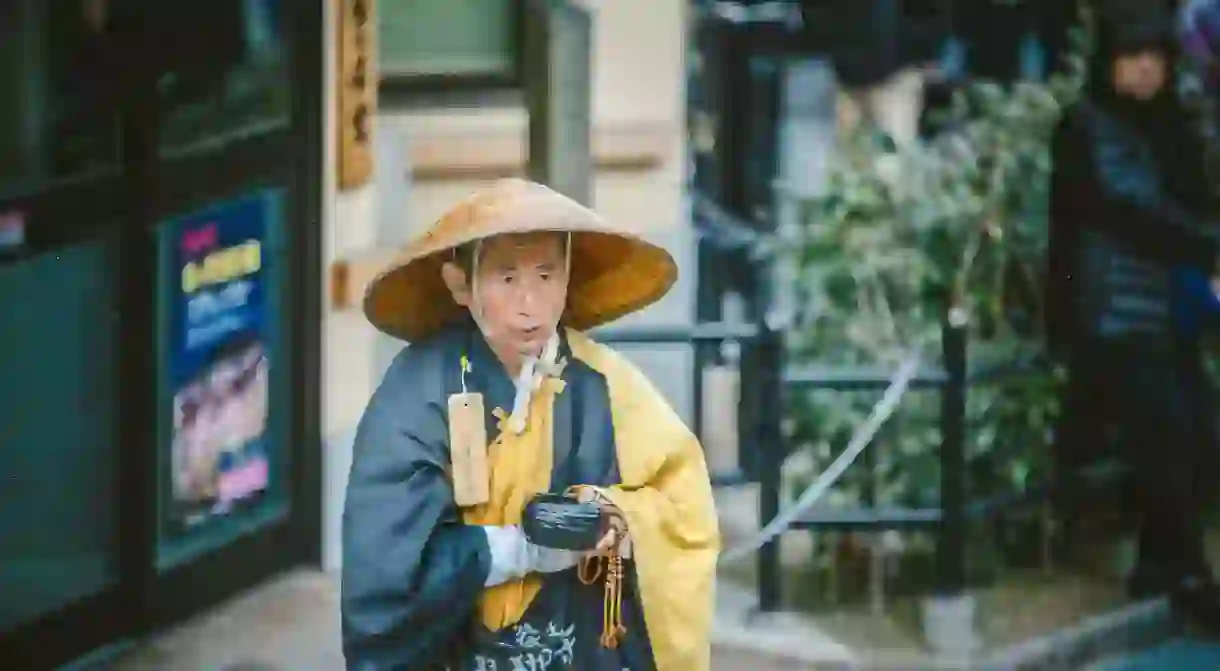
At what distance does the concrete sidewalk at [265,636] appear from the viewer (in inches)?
81.0

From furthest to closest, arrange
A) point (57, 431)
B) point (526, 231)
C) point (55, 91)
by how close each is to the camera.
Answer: point (57, 431)
point (55, 91)
point (526, 231)

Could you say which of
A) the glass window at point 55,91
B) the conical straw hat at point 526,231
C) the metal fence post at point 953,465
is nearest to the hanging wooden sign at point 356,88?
the glass window at point 55,91

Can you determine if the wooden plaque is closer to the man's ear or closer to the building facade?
the man's ear

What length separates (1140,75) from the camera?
87.3 inches

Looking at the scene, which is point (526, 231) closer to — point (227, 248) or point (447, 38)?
point (447, 38)

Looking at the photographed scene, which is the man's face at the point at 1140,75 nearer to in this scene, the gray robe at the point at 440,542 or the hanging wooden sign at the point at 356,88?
the hanging wooden sign at the point at 356,88

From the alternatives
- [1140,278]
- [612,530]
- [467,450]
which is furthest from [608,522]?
[1140,278]

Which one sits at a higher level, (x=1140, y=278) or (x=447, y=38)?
(x=447, y=38)

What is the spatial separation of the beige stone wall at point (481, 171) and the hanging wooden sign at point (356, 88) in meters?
0.02

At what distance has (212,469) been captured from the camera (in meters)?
2.14

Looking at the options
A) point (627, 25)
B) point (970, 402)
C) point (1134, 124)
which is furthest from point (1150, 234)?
point (627, 25)

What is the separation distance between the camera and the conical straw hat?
4.56 ft

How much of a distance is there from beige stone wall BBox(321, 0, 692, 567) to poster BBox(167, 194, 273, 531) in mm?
88

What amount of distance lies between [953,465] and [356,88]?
0.95 meters
